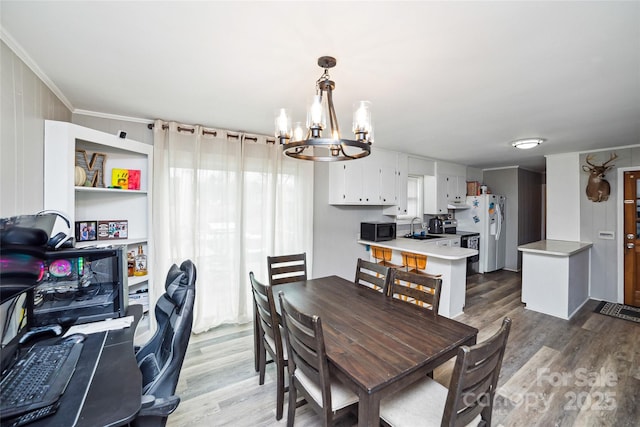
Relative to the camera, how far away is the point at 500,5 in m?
1.17

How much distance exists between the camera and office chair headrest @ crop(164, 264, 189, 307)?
4.42 ft

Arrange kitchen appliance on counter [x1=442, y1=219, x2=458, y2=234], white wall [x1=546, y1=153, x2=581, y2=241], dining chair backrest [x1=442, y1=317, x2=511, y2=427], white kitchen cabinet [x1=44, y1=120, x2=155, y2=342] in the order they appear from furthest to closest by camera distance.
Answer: kitchen appliance on counter [x1=442, y1=219, x2=458, y2=234]
white wall [x1=546, y1=153, x2=581, y2=241]
white kitchen cabinet [x1=44, y1=120, x2=155, y2=342]
dining chair backrest [x1=442, y1=317, x2=511, y2=427]

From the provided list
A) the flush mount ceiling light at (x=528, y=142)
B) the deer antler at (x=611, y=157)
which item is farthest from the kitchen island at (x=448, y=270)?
the deer antler at (x=611, y=157)

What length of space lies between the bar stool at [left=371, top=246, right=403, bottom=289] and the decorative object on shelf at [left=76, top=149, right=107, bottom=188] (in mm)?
3428

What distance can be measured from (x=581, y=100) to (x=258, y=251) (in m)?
3.42

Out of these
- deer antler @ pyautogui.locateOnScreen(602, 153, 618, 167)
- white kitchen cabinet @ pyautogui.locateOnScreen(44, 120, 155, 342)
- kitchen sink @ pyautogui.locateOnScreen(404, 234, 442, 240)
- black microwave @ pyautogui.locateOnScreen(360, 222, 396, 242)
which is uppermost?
deer antler @ pyautogui.locateOnScreen(602, 153, 618, 167)

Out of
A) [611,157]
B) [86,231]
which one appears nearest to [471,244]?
[611,157]

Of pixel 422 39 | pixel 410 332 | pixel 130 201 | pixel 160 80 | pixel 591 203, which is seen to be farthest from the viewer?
pixel 591 203

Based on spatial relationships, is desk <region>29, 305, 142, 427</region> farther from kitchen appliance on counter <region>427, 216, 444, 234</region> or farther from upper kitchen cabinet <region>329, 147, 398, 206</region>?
kitchen appliance on counter <region>427, 216, 444, 234</region>

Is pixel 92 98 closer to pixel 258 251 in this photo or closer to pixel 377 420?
pixel 258 251

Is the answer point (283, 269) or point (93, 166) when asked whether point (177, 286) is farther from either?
point (93, 166)

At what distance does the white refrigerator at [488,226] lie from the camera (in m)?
5.49

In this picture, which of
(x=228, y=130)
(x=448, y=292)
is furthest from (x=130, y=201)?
→ (x=448, y=292)

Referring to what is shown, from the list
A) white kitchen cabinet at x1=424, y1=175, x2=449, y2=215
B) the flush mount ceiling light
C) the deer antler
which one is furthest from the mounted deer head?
white kitchen cabinet at x1=424, y1=175, x2=449, y2=215
